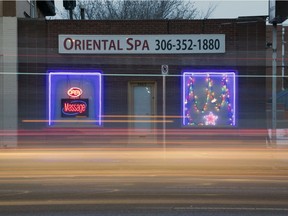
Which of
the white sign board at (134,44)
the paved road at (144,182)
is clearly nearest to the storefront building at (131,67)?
the white sign board at (134,44)

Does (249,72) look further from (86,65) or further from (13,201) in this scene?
(13,201)

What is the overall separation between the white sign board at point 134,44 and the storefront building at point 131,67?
3 cm

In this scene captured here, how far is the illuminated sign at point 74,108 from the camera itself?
673 inches

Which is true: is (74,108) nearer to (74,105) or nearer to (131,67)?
(74,105)

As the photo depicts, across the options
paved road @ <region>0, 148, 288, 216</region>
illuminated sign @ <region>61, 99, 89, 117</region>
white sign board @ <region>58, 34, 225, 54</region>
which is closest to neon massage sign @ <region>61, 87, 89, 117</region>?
illuminated sign @ <region>61, 99, 89, 117</region>

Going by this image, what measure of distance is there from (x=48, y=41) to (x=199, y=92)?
5.20 m

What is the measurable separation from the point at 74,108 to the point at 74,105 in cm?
10

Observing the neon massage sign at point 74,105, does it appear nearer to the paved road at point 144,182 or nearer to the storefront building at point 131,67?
the storefront building at point 131,67

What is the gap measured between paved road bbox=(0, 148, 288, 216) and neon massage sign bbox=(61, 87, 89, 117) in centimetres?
405

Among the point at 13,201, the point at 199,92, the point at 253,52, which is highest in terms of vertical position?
the point at 253,52

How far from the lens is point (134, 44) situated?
17.1m

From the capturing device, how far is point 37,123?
16953 mm

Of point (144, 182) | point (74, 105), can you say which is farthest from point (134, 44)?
point (144, 182)

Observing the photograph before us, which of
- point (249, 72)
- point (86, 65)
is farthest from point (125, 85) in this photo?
point (249, 72)
